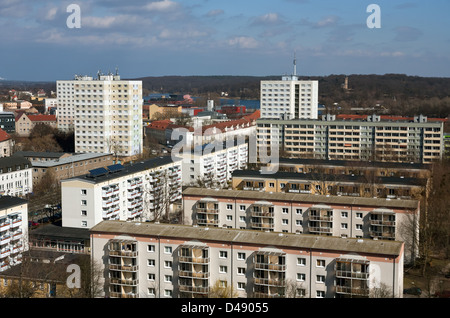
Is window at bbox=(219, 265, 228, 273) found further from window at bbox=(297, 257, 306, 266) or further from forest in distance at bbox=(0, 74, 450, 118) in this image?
forest in distance at bbox=(0, 74, 450, 118)

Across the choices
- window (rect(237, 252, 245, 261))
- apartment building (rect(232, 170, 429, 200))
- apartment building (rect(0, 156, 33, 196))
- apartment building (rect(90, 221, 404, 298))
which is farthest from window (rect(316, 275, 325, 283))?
apartment building (rect(0, 156, 33, 196))

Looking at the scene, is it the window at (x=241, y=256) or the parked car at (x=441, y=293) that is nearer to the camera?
the window at (x=241, y=256)

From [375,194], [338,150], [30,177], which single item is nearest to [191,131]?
[338,150]

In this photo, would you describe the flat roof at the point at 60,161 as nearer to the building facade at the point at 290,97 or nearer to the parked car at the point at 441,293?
the building facade at the point at 290,97

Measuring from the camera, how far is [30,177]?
14992mm

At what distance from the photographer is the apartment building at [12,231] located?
8.43 m

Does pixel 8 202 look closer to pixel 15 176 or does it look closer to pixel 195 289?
pixel 195 289

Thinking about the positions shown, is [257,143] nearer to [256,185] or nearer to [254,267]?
[256,185]

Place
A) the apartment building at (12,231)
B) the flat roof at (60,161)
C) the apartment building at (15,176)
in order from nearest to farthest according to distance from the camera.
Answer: the apartment building at (12,231) → the apartment building at (15,176) → the flat roof at (60,161)

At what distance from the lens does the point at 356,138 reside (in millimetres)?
20234

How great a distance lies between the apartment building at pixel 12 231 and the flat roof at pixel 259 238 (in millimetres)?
2125

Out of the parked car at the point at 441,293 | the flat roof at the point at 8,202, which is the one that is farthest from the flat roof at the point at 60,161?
the parked car at the point at 441,293

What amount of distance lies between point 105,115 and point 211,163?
5.88 meters

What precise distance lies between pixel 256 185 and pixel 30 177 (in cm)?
673
